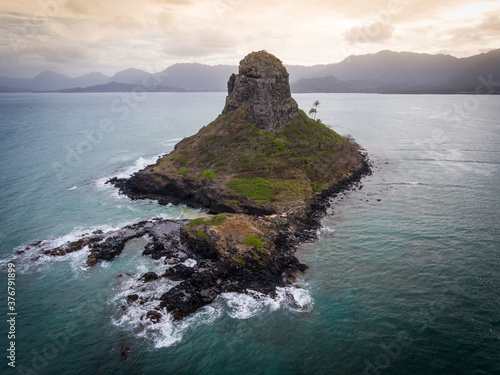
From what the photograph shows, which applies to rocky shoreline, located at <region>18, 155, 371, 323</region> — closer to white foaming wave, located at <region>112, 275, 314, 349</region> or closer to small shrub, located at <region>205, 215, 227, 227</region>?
small shrub, located at <region>205, 215, 227, 227</region>

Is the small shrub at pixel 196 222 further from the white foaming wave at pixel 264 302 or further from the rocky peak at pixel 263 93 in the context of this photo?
the rocky peak at pixel 263 93

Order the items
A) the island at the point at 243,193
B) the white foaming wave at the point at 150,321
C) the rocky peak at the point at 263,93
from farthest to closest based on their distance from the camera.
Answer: the rocky peak at the point at 263,93 → the island at the point at 243,193 → the white foaming wave at the point at 150,321

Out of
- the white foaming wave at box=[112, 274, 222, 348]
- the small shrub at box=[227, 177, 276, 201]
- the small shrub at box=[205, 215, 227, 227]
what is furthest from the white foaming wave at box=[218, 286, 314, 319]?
the small shrub at box=[227, 177, 276, 201]

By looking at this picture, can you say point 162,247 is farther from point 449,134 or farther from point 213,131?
point 449,134

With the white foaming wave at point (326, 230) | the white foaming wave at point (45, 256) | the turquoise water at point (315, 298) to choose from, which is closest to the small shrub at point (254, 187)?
the turquoise water at point (315, 298)

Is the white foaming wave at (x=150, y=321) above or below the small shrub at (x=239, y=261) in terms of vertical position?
below

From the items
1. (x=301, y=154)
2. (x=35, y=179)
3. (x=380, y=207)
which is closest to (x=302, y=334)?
(x=380, y=207)

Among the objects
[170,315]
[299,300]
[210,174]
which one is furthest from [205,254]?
[210,174]

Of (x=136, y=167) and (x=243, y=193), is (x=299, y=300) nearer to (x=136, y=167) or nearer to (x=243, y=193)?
(x=243, y=193)
